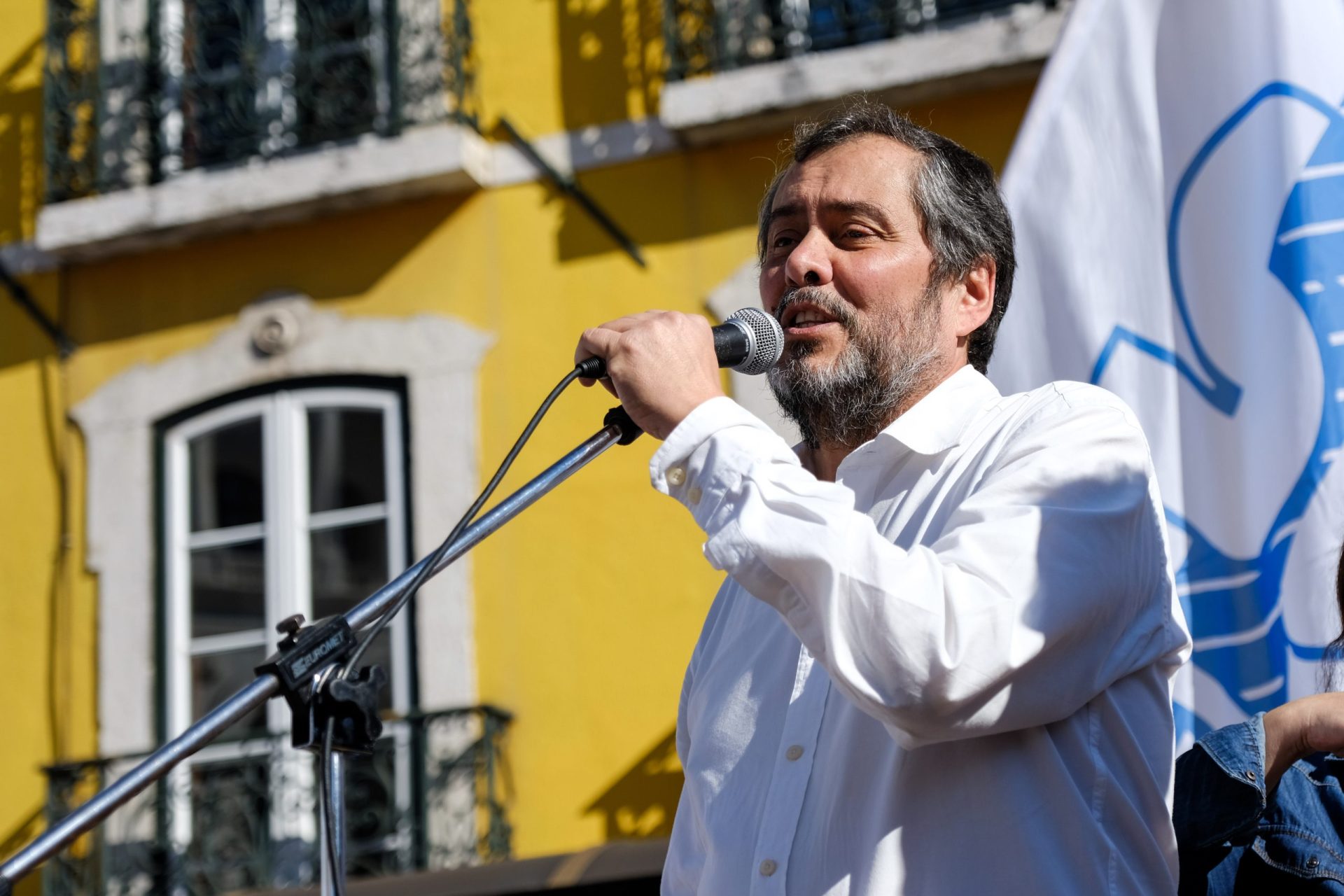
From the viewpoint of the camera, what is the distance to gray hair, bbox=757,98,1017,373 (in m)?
2.92

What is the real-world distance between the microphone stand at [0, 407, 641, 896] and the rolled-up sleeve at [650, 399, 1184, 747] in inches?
6.6

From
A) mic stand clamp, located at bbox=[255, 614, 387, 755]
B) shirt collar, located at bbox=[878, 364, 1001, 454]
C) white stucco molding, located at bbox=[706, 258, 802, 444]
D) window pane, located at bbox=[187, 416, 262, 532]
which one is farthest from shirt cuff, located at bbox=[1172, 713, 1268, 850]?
window pane, located at bbox=[187, 416, 262, 532]

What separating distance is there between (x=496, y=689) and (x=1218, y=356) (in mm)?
4275

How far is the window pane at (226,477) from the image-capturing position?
27.9ft

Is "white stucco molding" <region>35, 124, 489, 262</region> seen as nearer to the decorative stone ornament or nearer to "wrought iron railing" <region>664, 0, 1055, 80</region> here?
the decorative stone ornament

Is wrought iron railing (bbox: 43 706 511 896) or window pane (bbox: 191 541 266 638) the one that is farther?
window pane (bbox: 191 541 266 638)

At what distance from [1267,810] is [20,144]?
7807mm

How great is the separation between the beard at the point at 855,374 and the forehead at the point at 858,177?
184mm

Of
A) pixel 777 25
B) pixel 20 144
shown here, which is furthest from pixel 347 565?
pixel 777 25

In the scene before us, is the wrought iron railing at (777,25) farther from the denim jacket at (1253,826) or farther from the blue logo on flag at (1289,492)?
the denim jacket at (1253,826)

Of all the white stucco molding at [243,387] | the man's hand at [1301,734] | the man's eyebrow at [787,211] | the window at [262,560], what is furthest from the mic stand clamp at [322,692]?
the window at [262,560]

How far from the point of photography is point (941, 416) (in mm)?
2602

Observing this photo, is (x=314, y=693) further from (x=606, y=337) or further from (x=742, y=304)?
(x=742, y=304)

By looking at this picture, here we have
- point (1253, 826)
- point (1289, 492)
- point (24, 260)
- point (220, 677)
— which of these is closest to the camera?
point (1253, 826)
